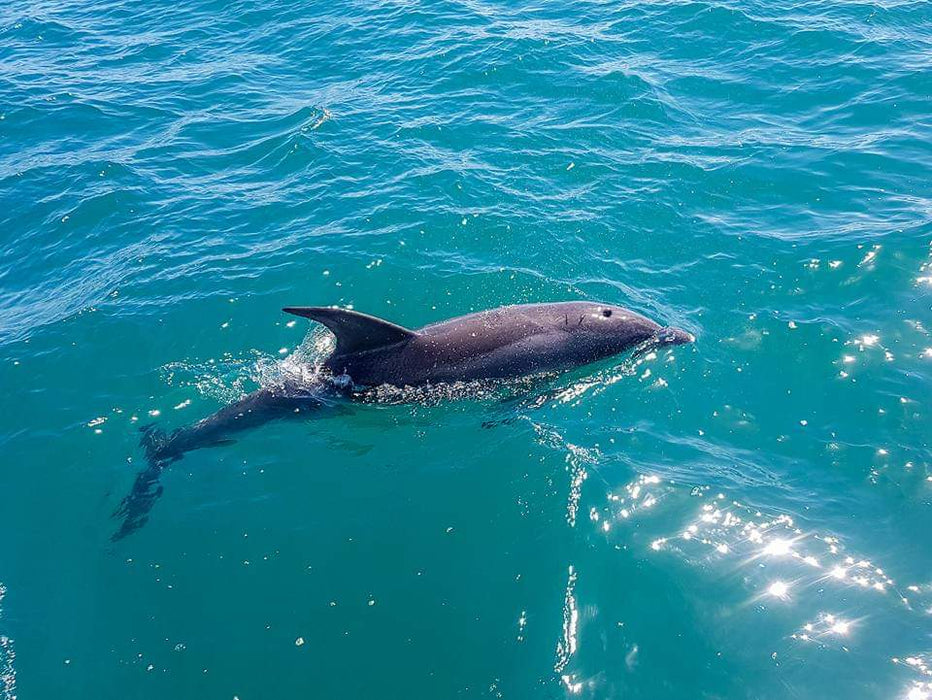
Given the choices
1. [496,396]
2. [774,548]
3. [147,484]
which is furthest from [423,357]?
[774,548]

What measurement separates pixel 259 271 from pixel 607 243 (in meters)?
8.11

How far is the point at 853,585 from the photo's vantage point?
9.84 metres

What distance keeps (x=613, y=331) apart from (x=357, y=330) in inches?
191

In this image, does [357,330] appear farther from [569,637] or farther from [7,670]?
[7,670]

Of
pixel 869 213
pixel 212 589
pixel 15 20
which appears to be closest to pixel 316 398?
pixel 212 589

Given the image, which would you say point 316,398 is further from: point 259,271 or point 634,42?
point 634,42

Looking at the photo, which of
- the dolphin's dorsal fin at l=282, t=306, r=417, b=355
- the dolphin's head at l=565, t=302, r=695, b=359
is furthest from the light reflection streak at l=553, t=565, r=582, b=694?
the dolphin's dorsal fin at l=282, t=306, r=417, b=355

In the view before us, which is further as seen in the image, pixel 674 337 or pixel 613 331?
A: pixel 674 337

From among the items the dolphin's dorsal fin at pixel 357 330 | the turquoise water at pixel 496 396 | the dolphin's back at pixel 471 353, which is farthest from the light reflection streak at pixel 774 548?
the dolphin's dorsal fin at pixel 357 330

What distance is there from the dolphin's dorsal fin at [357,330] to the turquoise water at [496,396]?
1.18m

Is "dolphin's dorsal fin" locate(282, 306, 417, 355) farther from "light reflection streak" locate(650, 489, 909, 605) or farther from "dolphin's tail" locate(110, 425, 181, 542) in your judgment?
"light reflection streak" locate(650, 489, 909, 605)

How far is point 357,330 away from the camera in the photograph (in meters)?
12.2

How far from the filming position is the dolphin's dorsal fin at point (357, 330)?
11672 millimetres

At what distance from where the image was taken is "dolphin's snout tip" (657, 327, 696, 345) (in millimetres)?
13586
